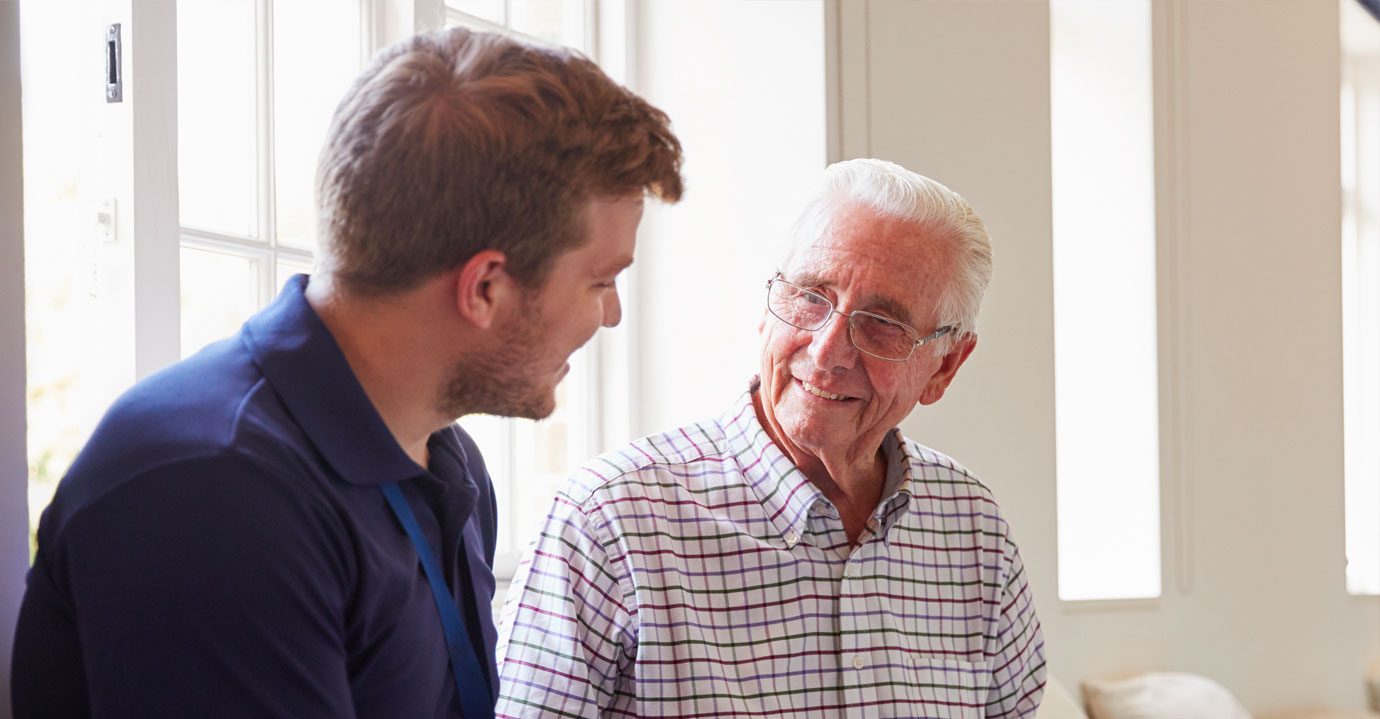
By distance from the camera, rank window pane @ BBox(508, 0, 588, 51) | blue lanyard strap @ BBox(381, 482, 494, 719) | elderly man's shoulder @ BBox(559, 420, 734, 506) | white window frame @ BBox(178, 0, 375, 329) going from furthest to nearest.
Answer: window pane @ BBox(508, 0, 588, 51), white window frame @ BBox(178, 0, 375, 329), elderly man's shoulder @ BBox(559, 420, 734, 506), blue lanyard strap @ BBox(381, 482, 494, 719)

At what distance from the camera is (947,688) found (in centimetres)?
200

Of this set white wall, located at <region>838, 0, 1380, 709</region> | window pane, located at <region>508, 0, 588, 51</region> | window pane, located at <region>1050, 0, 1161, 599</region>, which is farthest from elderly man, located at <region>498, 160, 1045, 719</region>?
window pane, located at <region>1050, 0, 1161, 599</region>

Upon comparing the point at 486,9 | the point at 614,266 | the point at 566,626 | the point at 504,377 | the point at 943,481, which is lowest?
the point at 566,626

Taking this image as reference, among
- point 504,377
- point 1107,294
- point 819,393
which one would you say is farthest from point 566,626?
point 1107,294

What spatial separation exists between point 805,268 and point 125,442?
45.9 inches

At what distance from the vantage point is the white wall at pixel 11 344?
1.35 metres

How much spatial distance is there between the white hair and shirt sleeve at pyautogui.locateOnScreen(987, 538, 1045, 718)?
0.38m

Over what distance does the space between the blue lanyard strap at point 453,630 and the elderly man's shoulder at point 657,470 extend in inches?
19.3

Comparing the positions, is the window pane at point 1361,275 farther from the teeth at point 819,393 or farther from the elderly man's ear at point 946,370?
the teeth at point 819,393

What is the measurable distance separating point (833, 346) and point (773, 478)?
0.68 ft

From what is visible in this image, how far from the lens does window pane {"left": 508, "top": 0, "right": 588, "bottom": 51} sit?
10.9 ft

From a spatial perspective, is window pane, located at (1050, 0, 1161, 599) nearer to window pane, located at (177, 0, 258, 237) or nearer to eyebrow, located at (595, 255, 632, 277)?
window pane, located at (177, 0, 258, 237)

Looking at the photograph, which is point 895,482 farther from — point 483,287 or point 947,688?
point 483,287

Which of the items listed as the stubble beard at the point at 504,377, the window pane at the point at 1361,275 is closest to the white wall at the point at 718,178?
the stubble beard at the point at 504,377
